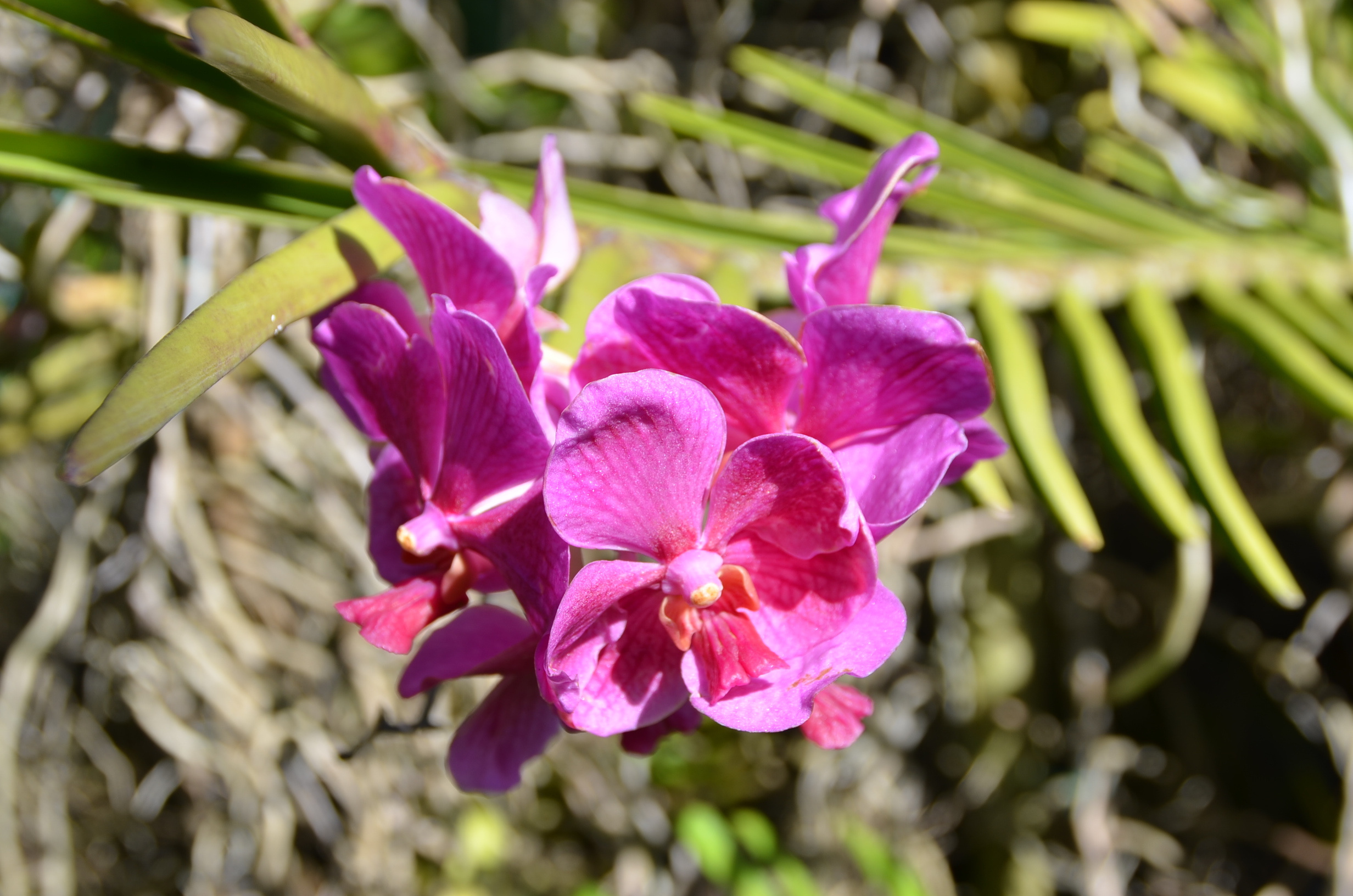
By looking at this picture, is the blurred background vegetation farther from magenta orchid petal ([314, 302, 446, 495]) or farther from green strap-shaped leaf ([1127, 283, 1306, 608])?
magenta orchid petal ([314, 302, 446, 495])

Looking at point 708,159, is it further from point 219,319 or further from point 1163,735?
point 1163,735

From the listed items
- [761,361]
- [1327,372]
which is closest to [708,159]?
[1327,372]

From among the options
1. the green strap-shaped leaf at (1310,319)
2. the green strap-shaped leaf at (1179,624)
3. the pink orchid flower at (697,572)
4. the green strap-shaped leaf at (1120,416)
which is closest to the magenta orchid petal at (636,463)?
the pink orchid flower at (697,572)

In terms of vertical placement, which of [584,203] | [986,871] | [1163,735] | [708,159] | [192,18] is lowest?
[986,871]

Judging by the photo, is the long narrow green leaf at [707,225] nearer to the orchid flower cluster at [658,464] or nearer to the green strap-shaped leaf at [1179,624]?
the orchid flower cluster at [658,464]

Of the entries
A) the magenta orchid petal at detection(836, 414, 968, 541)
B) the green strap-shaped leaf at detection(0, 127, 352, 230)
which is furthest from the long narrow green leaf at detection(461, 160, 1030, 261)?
the magenta orchid petal at detection(836, 414, 968, 541)

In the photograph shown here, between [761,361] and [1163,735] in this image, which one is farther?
[1163,735]

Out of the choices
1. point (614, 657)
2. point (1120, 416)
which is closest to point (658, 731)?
point (614, 657)
